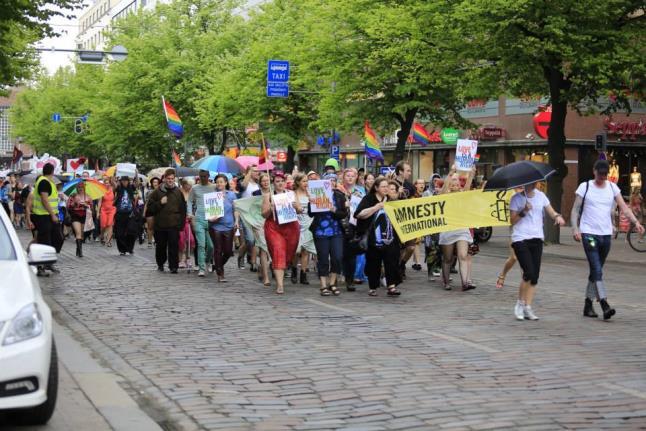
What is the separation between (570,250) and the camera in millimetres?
26750

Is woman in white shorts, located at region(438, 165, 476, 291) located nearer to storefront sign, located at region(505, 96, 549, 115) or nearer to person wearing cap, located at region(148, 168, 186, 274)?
person wearing cap, located at region(148, 168, 186, 274)

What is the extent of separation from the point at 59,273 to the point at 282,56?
27.6 metres

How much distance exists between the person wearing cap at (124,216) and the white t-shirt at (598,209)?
44.9 feet

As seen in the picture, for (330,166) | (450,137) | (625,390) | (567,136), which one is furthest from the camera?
(450,137)

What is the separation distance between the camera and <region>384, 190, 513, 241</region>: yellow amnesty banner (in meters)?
14.9

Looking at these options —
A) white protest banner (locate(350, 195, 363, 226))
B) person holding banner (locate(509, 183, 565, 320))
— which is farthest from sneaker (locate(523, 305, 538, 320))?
white protest banner (locate(350, 195, 363, 226))

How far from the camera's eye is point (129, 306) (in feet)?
43.7

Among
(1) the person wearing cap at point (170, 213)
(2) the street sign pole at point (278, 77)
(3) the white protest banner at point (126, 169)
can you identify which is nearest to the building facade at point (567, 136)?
(2) the street sign pole at point (278, 77)

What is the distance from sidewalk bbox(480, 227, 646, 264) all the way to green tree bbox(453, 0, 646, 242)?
57.1 inches

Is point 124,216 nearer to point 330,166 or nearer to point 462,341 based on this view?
point 330,166

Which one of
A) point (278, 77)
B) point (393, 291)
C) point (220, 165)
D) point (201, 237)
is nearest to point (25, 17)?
point (220, 165)

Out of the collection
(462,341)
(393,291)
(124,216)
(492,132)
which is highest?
(492,132)

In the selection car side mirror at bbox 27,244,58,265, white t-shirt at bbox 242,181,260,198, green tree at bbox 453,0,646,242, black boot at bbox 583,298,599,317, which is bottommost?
black boot at bbox 583,298,599,317

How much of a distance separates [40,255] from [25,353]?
1403 millimetres
